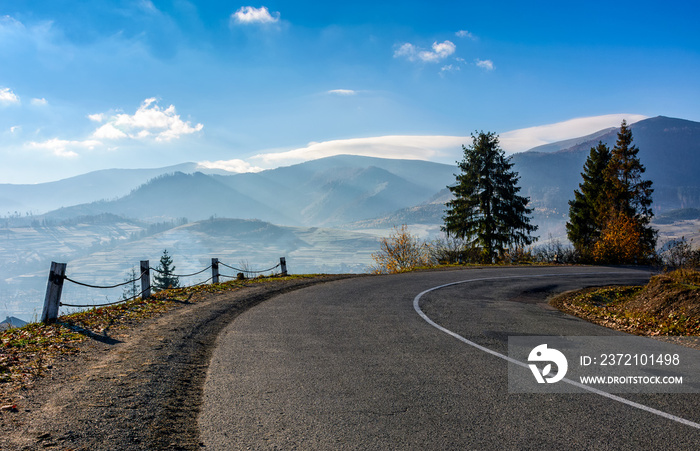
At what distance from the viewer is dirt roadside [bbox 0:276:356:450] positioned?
155 inches

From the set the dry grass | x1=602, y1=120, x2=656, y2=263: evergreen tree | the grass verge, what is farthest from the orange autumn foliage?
the dry grass

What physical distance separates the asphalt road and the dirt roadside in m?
0.26

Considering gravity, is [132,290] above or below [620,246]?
below

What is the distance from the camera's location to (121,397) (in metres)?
4.98

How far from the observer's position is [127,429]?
4.15 m

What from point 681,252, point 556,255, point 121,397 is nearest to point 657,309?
point 121,397

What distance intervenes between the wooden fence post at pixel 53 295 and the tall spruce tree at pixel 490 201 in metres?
37.1

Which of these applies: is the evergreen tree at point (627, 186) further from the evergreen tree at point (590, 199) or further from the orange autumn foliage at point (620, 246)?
the orange autumn foliage at point (620, 246)

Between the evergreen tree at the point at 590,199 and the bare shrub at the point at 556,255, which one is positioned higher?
the evergreen tree at the point at 590,199

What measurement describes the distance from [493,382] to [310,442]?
2.60 meters

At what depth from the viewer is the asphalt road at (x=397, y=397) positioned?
12.7ft

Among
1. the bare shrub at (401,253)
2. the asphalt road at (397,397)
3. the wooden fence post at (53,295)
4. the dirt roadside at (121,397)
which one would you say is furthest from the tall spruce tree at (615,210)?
the wooden fence post at (53,295)

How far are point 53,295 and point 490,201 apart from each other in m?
39.1

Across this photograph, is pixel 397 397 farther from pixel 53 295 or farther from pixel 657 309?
pixel 657 309
